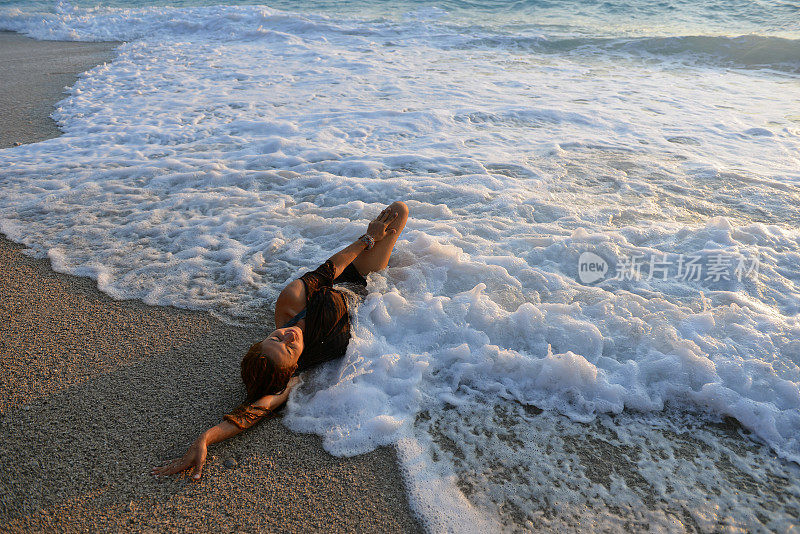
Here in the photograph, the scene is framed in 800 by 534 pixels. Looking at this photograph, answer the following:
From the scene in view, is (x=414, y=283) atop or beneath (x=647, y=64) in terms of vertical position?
beneath

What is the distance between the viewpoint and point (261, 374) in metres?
2.39

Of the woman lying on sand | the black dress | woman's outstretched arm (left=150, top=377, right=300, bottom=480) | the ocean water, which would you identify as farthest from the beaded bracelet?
woman's outstretched arm (left=150, top=377, right=300, bottom=480)

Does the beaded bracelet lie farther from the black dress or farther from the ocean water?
the black dress

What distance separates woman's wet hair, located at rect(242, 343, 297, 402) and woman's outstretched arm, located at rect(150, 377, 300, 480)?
5cm

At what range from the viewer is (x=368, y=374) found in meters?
2.69

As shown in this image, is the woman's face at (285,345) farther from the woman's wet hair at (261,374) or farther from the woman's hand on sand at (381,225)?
the woman's hand on sand at (381,225)

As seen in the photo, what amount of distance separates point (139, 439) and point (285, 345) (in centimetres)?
77

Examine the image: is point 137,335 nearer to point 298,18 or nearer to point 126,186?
point 126,186

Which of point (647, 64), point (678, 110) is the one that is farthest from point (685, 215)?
point (647, 64)

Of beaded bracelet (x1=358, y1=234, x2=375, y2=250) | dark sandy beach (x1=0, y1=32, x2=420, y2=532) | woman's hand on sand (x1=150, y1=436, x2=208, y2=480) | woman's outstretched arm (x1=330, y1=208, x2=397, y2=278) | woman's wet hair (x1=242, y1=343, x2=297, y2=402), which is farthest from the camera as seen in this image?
beaded bracelet (x1=358, y1=234, x2=375, y2=250)

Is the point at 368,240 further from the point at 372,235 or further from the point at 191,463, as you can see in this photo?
the point at 191,463

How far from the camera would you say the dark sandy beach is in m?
2.02

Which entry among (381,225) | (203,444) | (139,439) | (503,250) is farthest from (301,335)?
(503,250)

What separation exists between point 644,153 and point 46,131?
718 cm
